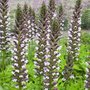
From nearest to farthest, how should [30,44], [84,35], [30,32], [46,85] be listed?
[46,85], [30,32], [30,44], [84,35]

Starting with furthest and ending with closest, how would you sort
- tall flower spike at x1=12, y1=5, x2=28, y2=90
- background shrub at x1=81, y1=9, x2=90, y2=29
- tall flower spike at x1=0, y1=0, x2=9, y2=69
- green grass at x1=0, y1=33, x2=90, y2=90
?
background shrub at x1=81, y1=9, x2=90, y2=29, green grass at x1=0, y1=33, x2=90, y2=90, tall flower spike at x1=0, y1=0, x2=9, y2=69, tall flower spike at x1=12, y1=5, x2=28, y2=90

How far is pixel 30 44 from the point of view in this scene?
15836mm

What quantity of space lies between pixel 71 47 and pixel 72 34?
41 cm

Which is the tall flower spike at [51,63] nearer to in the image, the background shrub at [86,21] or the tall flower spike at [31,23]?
the tall flower spike at [31,23]

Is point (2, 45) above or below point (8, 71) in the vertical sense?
above

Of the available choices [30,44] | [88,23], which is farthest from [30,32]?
[88,23]

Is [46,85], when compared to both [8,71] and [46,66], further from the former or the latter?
[8,71]

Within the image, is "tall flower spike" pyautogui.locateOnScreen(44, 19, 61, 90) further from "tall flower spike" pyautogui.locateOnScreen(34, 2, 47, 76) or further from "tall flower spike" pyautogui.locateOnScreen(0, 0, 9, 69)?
"tall flower spike" pyautogui.locateOnScreen(0, 0, 9, 69)

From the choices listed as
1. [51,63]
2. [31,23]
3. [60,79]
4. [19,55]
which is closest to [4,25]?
[19,55]

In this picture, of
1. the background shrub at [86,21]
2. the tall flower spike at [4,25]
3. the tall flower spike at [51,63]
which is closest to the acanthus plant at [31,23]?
the tall flower spike at [4,25]

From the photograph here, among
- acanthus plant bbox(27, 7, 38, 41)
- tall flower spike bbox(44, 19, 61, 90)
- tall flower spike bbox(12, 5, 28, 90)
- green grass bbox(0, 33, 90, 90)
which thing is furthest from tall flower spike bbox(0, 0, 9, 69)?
acanthus plant bbox(27, 7, 38, 41)

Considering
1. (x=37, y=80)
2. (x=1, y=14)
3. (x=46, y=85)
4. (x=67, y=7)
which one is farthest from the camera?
(x=67, y=7)

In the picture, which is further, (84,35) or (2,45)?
(84,35)

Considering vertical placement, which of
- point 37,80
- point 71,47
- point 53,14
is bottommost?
point 37,80
